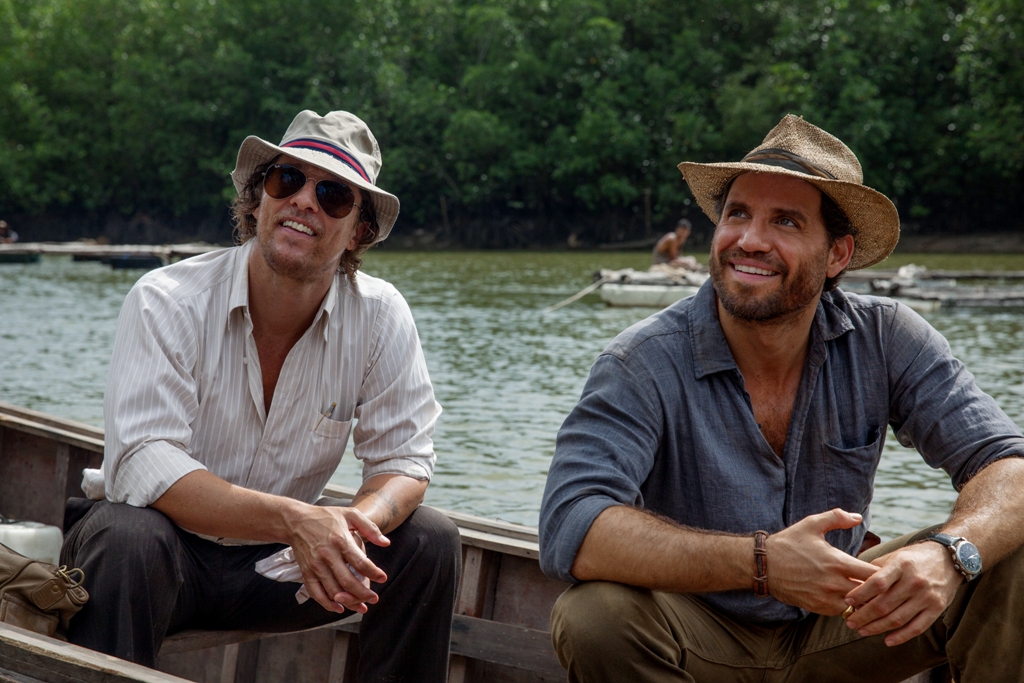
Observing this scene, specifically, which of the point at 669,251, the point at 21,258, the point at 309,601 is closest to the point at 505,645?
the point at 309,601

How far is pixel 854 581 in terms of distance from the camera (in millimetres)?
1909

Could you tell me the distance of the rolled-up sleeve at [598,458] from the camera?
2049 mm

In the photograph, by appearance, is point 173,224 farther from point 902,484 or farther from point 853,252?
point 853,252

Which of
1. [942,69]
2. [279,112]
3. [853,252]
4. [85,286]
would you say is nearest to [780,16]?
[942,69]

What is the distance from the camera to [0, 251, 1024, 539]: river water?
23.3 ft

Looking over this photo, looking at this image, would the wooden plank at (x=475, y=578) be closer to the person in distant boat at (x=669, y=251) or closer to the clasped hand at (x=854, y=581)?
the clasped hand at (x=854, y=581)

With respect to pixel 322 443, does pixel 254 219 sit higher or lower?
higher

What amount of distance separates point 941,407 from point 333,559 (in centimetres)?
131

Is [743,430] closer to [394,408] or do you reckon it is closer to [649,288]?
[394,408]

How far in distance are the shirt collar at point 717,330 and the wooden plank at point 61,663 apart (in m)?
1.16

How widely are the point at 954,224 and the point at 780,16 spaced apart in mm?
9746

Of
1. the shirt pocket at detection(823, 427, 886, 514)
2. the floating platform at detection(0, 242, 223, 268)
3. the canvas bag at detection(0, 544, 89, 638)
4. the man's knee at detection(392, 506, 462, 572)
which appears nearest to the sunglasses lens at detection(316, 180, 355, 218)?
the man's knee at detection(392, 506, 462, 572)

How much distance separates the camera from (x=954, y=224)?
117 feet

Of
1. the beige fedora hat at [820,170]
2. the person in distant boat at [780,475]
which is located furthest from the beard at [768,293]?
the beige fedora hat at [820,170]
